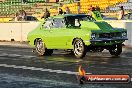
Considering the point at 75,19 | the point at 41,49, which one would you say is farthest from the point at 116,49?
the point at 41,49

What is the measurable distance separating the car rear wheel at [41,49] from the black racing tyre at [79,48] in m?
2.10

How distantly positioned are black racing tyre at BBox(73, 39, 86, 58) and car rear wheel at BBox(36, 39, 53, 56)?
82.8 inches

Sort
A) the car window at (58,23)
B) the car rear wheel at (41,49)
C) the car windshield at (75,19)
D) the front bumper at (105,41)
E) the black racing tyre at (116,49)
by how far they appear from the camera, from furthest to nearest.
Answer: the car rear wheel at (41,49) → the car window at (58,23) → the car windshield at (75,19) → the black racing tyre at (116,49) → the front bumper at (105,41)

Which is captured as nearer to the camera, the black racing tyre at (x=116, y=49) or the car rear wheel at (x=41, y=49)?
the black racing tyre at (x=116, y=49)

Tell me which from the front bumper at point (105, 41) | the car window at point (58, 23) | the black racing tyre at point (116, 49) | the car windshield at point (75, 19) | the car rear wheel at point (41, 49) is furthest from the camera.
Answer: the car rear wheel at point (41, 49)

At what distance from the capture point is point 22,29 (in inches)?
1155

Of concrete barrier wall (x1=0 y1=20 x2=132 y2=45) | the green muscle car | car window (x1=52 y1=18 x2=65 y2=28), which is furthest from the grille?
concrete barrier wall (x1=0 y1=20 x2=132 y2=45)

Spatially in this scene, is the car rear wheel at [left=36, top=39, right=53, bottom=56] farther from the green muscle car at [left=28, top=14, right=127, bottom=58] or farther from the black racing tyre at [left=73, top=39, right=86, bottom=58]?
the black racing tyre at [left=73, top=39, right=86, bottom=58]

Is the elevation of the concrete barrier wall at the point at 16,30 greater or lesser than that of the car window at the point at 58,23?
lesser

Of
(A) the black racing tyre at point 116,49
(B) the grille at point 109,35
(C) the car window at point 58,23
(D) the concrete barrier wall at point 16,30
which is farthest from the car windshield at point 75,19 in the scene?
(D) the concrete barrier wall at point 16,30

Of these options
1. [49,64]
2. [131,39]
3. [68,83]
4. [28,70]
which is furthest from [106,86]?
[131,39]

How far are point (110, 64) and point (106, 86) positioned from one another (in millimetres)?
4910

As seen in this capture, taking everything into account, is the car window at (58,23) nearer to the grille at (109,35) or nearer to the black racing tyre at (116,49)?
the grille at (109,35)

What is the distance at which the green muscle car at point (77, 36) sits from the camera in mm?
16594
